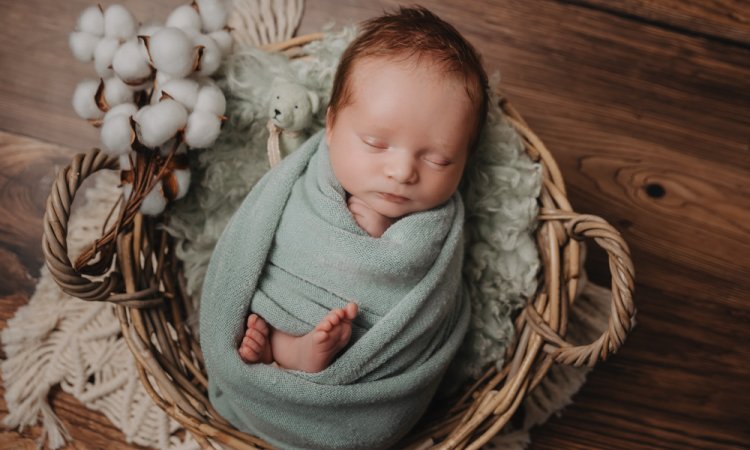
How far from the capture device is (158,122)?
100 centimetres

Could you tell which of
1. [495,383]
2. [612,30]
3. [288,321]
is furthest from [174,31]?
[612,30]

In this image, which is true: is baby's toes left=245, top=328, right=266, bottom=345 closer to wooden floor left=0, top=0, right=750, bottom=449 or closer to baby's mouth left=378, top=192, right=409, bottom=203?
baby's mouth left=378, top=192, right=409, bottom=203

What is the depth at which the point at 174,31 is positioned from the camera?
1.01 metres

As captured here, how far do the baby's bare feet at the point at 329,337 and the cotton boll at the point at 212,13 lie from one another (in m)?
0.56

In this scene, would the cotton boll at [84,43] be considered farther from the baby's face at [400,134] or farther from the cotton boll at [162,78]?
the baby's face at [400,134]

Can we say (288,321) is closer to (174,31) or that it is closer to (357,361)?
(357,361)

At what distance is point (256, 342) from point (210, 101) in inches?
16.1

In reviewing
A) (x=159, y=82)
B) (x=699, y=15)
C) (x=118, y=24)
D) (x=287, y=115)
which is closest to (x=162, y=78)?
(x=159, y=82)

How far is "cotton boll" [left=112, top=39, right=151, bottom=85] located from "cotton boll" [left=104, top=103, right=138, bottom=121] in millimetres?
41

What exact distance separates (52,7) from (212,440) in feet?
3.51

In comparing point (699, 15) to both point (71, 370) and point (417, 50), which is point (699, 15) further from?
point (71, 370)

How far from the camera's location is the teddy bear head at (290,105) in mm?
1139

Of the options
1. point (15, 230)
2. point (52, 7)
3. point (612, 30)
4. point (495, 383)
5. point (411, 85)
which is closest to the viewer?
point (411, 85)

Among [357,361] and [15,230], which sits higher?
[357,361]
